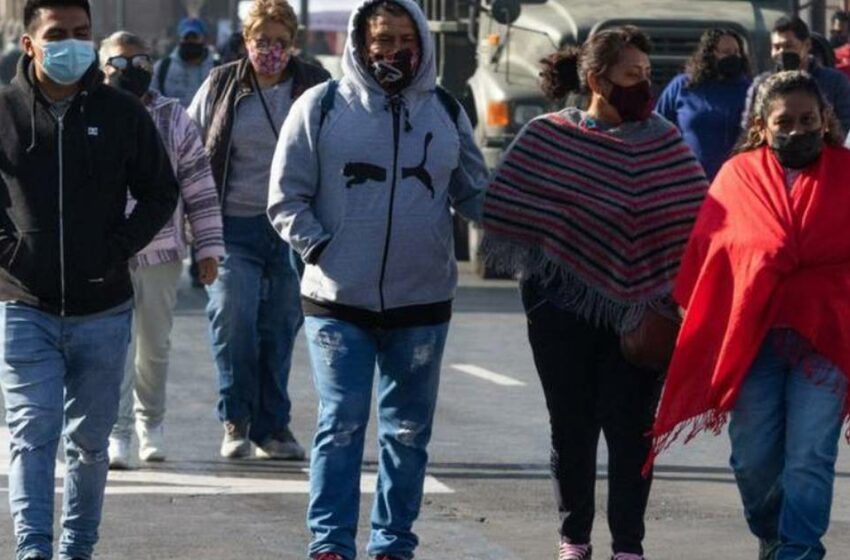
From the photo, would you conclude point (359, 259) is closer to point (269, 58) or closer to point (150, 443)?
point (269, 58)

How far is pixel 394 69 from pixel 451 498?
239cm

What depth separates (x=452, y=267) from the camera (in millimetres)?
8539

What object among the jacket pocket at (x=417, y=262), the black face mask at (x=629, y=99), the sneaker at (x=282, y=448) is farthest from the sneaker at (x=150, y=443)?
the black face mask at (x=629, y=99)

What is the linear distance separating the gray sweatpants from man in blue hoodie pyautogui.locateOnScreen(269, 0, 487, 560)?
2.60 metres

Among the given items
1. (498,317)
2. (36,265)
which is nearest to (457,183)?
(36,265)

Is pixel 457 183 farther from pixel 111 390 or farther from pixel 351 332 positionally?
pixel 111 390

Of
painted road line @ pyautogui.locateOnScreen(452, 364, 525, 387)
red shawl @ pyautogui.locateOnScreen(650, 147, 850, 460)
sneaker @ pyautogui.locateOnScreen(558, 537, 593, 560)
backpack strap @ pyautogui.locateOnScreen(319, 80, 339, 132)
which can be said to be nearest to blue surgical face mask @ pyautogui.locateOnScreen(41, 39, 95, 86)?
backpack strap @ pyautogui.locateOnScreen(319, 80, 339, 132)

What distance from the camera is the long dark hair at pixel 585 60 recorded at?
8375mm

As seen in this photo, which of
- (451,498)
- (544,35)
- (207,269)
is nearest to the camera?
(207,269)

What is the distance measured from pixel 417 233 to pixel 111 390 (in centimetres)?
105

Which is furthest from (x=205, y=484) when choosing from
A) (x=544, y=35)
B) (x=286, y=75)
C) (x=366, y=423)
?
(x=544, y=35)

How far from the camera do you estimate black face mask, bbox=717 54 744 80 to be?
45.1ft

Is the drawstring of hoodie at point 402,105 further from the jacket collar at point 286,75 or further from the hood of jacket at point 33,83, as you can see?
the jacket collar at point 286,75

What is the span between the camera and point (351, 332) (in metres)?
8.34
